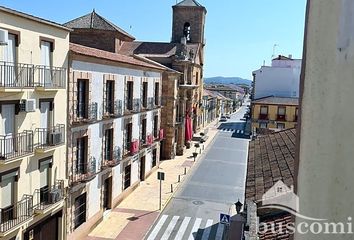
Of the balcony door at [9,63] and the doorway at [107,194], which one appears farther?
the doorway at [107,194]

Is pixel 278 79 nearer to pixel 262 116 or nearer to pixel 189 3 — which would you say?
pixel 262 116

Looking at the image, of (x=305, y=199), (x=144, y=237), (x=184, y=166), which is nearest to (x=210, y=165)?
(x=184, y=166)

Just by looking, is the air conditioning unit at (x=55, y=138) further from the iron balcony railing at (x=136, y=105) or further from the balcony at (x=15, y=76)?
the iron balcony railing at (x=136, y=105)

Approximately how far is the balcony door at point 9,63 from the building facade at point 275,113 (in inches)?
1645

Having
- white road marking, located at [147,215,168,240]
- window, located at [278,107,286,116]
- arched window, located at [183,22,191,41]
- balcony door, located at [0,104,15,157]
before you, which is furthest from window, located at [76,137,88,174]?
window, located at [278,107,286,116]

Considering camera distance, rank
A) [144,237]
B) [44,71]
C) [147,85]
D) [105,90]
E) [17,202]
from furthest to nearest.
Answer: [147,85] → [105,90] → [144,237] → [44,71] → [17,202]

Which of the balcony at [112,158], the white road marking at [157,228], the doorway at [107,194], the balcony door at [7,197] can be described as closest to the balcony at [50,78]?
the balcony door at [7,197]

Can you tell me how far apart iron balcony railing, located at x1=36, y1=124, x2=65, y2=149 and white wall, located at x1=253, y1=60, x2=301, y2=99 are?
157ft

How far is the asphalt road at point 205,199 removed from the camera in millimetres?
22141

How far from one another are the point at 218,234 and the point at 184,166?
1648cm

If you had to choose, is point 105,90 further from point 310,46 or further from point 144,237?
point 310,46

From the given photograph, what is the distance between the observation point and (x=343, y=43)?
1979 mm

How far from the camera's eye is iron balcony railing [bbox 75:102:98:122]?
1995 cm

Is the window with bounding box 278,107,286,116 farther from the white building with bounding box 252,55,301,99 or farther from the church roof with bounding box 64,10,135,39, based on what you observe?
the church roof with bounding box 64,10,135,39
